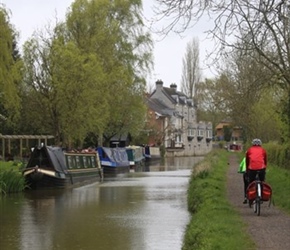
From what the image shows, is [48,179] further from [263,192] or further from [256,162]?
[263,192]

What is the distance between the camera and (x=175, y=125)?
327 feet

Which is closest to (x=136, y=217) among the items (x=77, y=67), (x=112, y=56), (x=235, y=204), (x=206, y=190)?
(x=206, y=190)

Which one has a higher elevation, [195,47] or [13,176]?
[195,47]

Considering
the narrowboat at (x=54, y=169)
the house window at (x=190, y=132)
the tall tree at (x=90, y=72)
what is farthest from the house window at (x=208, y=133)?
the narrowboat at (x=54, y=169)

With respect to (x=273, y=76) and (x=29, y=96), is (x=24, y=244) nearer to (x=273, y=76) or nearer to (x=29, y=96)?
(x=273, y=76)

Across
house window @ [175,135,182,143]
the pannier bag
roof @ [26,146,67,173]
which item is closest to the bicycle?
the pannier bag

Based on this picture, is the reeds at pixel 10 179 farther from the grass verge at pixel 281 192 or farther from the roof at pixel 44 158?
the grass verge at pixel 281 192

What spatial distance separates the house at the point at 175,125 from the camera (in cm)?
8637

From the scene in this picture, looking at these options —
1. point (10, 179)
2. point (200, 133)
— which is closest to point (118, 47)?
point (10, 179)

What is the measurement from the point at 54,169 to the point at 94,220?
1295 cm

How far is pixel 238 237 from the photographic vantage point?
1060 centimetres

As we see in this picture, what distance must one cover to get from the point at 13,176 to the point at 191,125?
8006 cm

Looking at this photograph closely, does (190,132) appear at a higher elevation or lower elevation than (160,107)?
lower

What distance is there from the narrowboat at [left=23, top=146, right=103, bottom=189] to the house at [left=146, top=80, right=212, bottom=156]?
42196 mm
